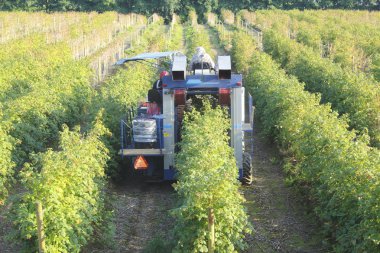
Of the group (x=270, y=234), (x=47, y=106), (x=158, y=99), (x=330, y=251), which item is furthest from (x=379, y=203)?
(x=47, y=106)

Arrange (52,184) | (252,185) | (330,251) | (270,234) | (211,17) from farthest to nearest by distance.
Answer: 1. (211,17)
2. (252,185)
3. (270,234)
4. (330,251)
5. (52,184)

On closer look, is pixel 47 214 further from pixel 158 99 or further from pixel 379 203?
pixel 158 99

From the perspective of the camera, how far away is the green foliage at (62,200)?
279 inches

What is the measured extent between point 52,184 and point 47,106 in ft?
21.3

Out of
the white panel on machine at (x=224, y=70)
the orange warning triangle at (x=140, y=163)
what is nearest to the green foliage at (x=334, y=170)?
the white panel on machine at (x=224, y=70)

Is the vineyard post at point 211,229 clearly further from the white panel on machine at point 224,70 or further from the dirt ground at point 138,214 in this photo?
the white panel on machine at point 224,70

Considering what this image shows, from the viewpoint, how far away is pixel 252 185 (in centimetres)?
1166

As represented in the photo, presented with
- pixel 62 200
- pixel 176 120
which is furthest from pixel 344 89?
pixel 62 200

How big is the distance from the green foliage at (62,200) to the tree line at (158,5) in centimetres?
5104

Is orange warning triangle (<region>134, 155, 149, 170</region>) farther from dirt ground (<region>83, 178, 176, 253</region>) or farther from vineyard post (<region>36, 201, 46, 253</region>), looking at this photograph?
vineyard post (<region>36, 201, 46, 253</region>)

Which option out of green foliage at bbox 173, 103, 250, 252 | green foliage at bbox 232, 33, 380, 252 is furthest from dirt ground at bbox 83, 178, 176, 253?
green foliage at bbox 232, 33, 380, 252

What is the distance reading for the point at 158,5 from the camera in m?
59.2

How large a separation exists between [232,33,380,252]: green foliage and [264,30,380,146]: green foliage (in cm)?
109

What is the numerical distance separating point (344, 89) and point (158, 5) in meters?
46.4
